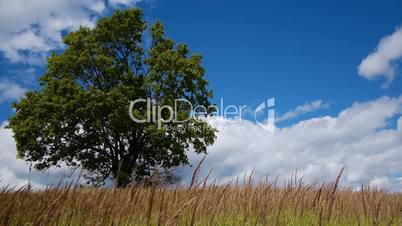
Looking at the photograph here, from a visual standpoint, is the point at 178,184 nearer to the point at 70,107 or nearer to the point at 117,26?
the point at 70,107

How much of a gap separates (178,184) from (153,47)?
23.1 meters

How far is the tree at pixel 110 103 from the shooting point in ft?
83.6

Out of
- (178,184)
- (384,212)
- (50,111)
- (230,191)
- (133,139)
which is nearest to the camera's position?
(178,184)

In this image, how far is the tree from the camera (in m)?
25.5

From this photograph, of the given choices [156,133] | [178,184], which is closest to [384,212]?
[178,184]

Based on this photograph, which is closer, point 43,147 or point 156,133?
point 156,133

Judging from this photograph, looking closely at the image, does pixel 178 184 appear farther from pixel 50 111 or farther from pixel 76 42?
pixel 76 42

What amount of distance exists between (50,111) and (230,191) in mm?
20190

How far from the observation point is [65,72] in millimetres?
27562

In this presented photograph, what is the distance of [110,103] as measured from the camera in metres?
24.8

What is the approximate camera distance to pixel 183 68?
88.0 ft

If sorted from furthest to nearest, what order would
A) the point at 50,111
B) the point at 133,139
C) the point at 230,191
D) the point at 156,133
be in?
A: the point at 133,139 < the point at 50,111 < the point at 156,133 < the point at 230,191

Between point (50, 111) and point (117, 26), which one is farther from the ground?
point (117, 26)

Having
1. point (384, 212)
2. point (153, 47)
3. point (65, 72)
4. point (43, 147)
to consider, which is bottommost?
point (384, 212)
